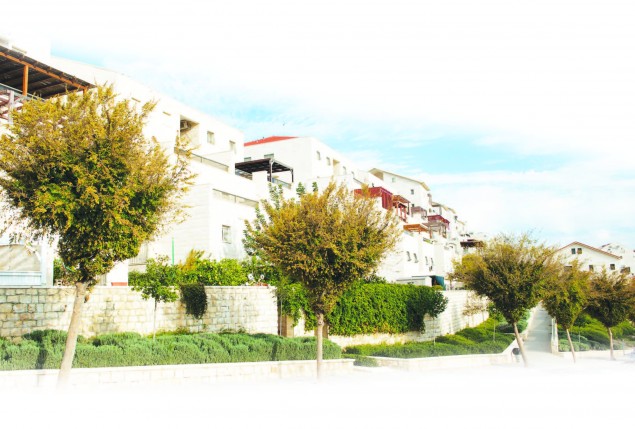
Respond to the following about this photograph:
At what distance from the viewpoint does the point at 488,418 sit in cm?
1088

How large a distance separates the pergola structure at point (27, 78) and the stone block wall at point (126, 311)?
26.4 ft

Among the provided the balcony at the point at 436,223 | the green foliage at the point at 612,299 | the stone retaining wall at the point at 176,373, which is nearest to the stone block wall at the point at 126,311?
the stone retaining wall at the point at 176,373

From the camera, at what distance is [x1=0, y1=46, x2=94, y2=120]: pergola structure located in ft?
65.1

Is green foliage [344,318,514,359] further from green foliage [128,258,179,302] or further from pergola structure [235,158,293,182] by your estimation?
pergola structure [235,158,293,182]

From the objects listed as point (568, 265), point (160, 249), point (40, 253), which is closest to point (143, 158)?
point (40, 253)

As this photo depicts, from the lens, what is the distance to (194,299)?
1906cm

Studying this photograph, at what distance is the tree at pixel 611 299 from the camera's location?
35.3 meters

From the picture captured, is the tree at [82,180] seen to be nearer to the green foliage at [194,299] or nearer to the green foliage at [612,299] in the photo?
the green foliage at [194,299]

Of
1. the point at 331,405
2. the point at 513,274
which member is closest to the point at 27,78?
the point at 331,405

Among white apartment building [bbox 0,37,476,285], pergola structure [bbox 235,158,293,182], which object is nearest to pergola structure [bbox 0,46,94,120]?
white apartment building [bbox 0,37,476,285]

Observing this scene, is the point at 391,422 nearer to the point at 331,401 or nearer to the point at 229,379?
the point at 331,401

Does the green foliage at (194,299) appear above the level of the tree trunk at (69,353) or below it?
above

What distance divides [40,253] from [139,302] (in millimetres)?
3536

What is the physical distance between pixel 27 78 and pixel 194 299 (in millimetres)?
11402
